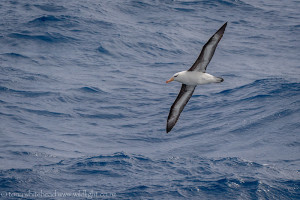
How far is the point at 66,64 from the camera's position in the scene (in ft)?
85.9

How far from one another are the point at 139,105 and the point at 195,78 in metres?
9.45

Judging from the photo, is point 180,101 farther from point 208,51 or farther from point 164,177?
point 164,177

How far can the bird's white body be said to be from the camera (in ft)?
44.7

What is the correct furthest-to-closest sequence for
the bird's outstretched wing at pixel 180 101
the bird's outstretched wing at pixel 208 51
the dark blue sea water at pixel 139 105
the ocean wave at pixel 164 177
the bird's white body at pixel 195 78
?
the dark blue sea water at pixel 139 105 → the ocean wave at pixel 164 177 → the bird's outstretched wing at pixel 180 101 → the bird's white body at pixel 195 78 → the bird's outstretched wing at pixel 208 51

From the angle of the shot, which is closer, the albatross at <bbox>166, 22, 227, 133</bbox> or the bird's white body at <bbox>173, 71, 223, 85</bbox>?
the albatross at <bbox>166, 22, 227, 133</bbox>

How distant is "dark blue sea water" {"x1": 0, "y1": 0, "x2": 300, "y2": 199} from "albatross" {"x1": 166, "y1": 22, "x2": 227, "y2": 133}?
3217 mm

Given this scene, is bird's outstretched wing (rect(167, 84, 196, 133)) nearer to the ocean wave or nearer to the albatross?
the albatross

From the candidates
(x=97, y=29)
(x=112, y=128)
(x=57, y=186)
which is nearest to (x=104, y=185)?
(x=57, y=186)

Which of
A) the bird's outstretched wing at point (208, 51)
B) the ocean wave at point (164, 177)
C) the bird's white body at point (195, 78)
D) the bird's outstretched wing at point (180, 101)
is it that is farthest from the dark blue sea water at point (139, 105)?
the bird's outstretched wing at point (208, 51)

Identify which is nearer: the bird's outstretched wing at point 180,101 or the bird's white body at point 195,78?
the bird's white body at point 195,78

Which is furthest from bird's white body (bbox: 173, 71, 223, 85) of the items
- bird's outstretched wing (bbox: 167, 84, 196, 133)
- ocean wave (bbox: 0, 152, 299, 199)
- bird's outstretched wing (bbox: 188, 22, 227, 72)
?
ocean wave (bbox: 0, 152, 299, 199)

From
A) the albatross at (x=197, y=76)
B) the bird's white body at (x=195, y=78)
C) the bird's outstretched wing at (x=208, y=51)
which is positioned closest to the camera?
the bird's outstretched wing at (x=208, y=51)

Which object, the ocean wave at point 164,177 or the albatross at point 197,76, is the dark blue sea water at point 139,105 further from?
the albatross at point 197,76

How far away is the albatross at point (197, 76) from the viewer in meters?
12.8
